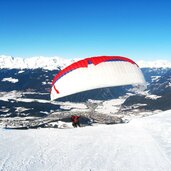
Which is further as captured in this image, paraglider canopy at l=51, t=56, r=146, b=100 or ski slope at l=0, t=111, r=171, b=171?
paraglider canopy at l=51, t=56, r=146, b=100

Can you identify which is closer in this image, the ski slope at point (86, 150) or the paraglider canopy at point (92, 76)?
the ski slope at point (86, 150)

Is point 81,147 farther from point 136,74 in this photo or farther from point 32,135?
point 136,74

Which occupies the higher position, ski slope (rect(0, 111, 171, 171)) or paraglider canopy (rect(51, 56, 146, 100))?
paraglider canopy (rect(51, 56, 146, 100))

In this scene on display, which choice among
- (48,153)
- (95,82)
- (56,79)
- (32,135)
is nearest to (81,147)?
(48,153)

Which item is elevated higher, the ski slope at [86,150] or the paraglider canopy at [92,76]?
the paraglider canopy at [92,76]
